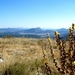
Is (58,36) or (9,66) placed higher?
(58,36)

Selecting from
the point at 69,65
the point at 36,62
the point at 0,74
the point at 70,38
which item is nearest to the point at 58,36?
the point at 70,38

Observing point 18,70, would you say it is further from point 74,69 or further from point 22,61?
point 74,69

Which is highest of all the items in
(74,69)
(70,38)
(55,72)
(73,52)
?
(70,38)

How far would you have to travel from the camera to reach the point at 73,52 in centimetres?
276

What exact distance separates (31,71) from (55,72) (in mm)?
767

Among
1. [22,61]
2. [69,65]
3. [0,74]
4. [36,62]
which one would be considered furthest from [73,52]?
[36,62]

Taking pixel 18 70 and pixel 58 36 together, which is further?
pixel 18 70

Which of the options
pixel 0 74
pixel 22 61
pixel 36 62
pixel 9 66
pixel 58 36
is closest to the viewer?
pixel 58 36

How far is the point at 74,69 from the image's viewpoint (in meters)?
2.75

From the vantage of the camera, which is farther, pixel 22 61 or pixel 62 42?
pixel 22 61

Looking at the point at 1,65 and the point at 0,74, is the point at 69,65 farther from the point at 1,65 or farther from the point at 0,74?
the point at 1,65

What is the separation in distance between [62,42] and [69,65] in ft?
0.98

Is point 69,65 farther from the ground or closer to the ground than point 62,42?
closer to the ground

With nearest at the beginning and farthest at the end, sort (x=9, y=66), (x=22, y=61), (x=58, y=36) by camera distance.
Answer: (x=58, y=36), (x=9, y=66), (x=22, y=61)
